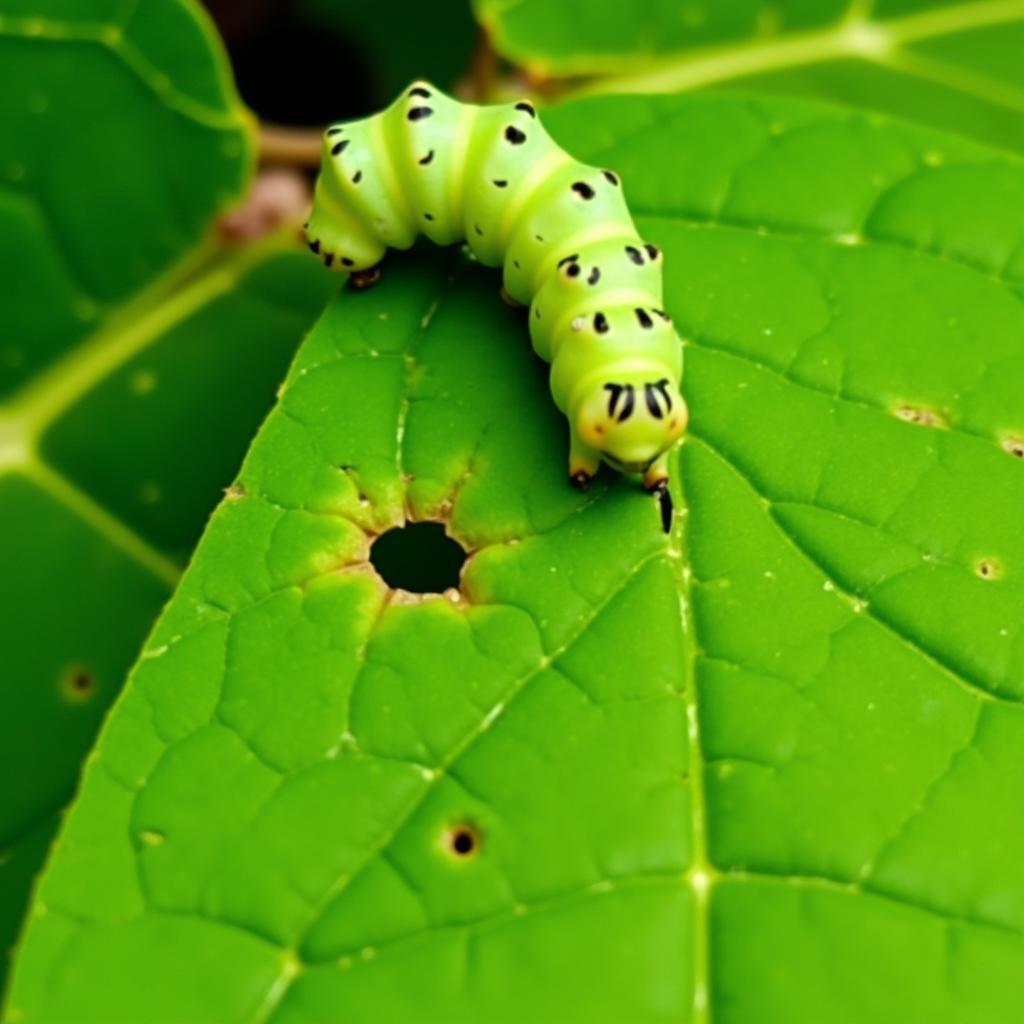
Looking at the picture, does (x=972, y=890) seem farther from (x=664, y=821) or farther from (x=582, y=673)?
(x=582, y=673)

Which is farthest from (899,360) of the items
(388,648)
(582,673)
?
(388,648)

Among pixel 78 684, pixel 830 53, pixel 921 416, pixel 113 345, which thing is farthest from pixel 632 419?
pixel 830 53

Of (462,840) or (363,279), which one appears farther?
(363,279)

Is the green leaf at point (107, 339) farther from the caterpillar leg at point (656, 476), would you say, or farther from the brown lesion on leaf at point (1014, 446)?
the brown lesion on leaf at point (1014, 446)

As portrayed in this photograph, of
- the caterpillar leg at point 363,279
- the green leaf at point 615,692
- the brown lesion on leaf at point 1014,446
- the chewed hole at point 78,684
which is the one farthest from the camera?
the chewed hole at point 78,684

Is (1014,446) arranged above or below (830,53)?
below

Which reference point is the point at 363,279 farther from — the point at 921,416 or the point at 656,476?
the point at 921,416

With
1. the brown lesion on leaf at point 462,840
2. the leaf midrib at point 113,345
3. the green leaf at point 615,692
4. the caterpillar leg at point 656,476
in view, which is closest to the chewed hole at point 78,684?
the leaf midrib at point 113,345
